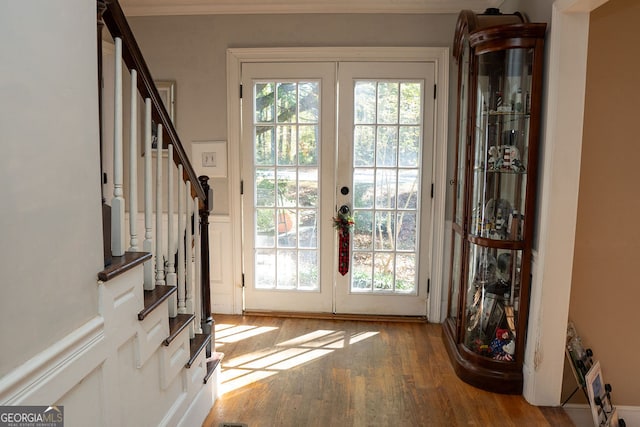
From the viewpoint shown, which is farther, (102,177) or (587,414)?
(587,414)

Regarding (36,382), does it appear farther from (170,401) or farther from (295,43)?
(295,43)

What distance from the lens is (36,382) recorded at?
1.12 meters

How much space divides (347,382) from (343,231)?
128 centimetres

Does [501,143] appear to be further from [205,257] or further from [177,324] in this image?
[177,324]

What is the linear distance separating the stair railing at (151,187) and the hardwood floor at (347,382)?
1.73 feet

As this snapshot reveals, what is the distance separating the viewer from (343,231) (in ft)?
12.4

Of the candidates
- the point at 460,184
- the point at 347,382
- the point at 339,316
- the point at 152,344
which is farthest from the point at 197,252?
the point at 460,184

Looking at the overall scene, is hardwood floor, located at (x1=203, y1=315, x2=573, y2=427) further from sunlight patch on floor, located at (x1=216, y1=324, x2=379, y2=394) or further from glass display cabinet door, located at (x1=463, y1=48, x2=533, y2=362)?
Result: glass display cabinet door, located at (x1=463, y1=48, x2=533, y2=362)

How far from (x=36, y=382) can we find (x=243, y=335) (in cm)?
249

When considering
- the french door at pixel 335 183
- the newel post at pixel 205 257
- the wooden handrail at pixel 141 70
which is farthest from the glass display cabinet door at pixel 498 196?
the wooden handrail at pixel 141 70

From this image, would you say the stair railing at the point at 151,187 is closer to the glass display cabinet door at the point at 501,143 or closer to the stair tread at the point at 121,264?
the stair tread at the point at 121,264

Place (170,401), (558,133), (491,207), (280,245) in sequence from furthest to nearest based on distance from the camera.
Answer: (280,245)
(491,207)
(558,133)
(170,401)

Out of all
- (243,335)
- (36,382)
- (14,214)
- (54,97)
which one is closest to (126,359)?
(36,382)

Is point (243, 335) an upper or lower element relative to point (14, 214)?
lower
